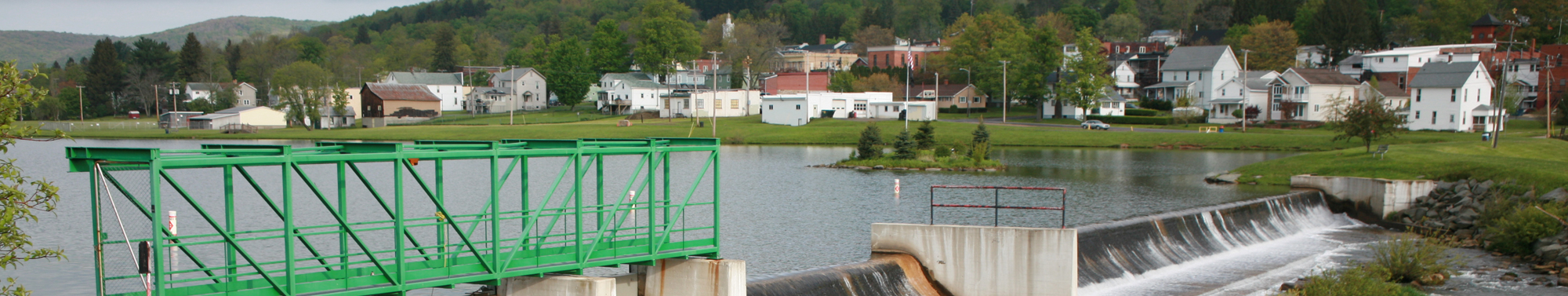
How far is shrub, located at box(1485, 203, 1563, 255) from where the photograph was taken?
29.4m

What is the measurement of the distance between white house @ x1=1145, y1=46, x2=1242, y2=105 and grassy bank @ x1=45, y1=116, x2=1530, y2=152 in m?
30.0

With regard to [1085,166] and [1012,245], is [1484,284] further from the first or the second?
[1085,166]

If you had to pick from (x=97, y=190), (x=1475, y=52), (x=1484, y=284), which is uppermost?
(x=1475, y=52)

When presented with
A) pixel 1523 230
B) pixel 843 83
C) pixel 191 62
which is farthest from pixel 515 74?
pixel 1523 230

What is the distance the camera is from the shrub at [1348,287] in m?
21.0

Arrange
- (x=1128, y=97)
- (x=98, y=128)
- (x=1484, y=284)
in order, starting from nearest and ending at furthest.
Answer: (x=1484, y=284)
(x=98, y=128)
(x=1128, y=97)

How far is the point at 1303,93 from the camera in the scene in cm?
9988

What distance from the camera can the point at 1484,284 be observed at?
25547 mm

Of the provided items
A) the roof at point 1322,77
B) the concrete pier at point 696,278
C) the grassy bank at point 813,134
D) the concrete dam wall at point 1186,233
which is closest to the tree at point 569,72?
the grassy bank at point 813,134

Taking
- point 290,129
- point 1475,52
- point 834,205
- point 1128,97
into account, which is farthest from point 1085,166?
point 290,129

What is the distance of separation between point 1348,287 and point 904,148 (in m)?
41.9

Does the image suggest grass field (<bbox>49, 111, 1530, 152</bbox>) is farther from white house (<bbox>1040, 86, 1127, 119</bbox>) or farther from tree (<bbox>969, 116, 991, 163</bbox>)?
white house (<bbox>1040, 86, 1127, 119</bbox>)

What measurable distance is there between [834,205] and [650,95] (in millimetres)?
95251

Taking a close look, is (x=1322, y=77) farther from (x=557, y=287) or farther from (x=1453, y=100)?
(x=557, y=287)
